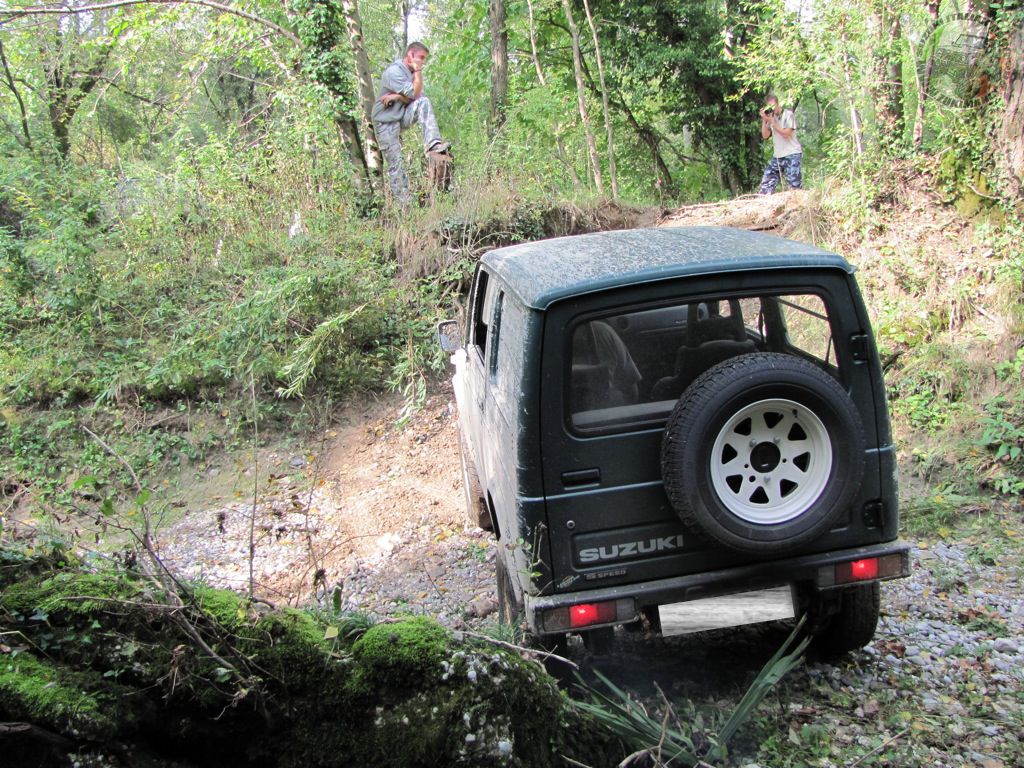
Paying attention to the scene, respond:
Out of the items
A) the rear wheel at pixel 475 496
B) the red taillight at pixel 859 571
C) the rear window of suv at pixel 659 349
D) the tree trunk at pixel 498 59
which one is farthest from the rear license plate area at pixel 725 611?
the tree trunk at pixel 498 59

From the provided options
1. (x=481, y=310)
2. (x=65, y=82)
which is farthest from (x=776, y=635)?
(x=65, y=82)

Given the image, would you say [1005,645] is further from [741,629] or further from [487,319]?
[487,319]

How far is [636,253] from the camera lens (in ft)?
11.4

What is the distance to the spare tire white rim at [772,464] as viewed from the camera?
3023mm

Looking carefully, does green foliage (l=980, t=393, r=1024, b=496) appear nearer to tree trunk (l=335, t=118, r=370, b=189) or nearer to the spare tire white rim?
the spare tire white rim

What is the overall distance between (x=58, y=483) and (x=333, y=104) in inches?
220

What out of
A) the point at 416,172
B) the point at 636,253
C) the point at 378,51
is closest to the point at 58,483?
the point at 416,172

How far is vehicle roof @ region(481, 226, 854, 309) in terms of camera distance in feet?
10.4

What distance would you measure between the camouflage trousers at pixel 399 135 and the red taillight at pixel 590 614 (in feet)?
26.1

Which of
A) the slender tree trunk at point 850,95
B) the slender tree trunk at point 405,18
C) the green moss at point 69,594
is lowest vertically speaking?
the green moss at point 69,594

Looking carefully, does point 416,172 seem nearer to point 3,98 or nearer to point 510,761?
point 3,98

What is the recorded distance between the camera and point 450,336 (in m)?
5.76

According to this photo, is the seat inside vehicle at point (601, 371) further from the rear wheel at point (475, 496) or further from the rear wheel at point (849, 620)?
the rear wheel at point (475, 496)

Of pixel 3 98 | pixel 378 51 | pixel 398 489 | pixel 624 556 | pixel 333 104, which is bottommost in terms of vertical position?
pixel 398 489
